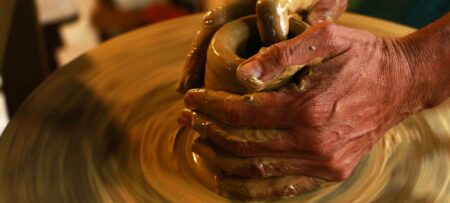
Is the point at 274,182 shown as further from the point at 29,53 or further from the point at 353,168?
the point at 29,53

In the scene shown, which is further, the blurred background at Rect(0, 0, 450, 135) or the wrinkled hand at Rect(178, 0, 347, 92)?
the blurred background at Rect(0, 0, 450, 135)

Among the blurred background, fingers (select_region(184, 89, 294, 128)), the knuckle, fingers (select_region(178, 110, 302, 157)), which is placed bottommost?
the blurred background

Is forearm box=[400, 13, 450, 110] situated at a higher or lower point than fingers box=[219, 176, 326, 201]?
higher

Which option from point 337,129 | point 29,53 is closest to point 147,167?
point 337,129

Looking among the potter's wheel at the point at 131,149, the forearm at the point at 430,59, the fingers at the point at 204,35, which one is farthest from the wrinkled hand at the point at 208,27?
the forearm at the point at 430,59

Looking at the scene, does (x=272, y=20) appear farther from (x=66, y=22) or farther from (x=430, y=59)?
(x=66, y=22)

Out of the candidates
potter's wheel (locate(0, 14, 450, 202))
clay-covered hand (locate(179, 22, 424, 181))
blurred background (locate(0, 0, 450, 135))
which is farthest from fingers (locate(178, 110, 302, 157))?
blurred background (locate(0, 0, 450, 135))

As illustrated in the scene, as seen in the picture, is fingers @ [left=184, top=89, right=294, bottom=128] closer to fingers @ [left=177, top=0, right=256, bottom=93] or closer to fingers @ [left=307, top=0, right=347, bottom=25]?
fingers @ [left=177, top=0, right=256, bottom=93]

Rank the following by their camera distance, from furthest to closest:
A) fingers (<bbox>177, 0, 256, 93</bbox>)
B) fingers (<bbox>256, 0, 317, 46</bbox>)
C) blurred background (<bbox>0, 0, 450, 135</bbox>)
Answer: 1. blurred background (<bbox>0, 0, 450, 135</bbox>)
2. fingers (<bbox>177, 0, 256, 93</bbox>)
3. fingers (<bbox>256, 0, 317, 46</bbox>)
